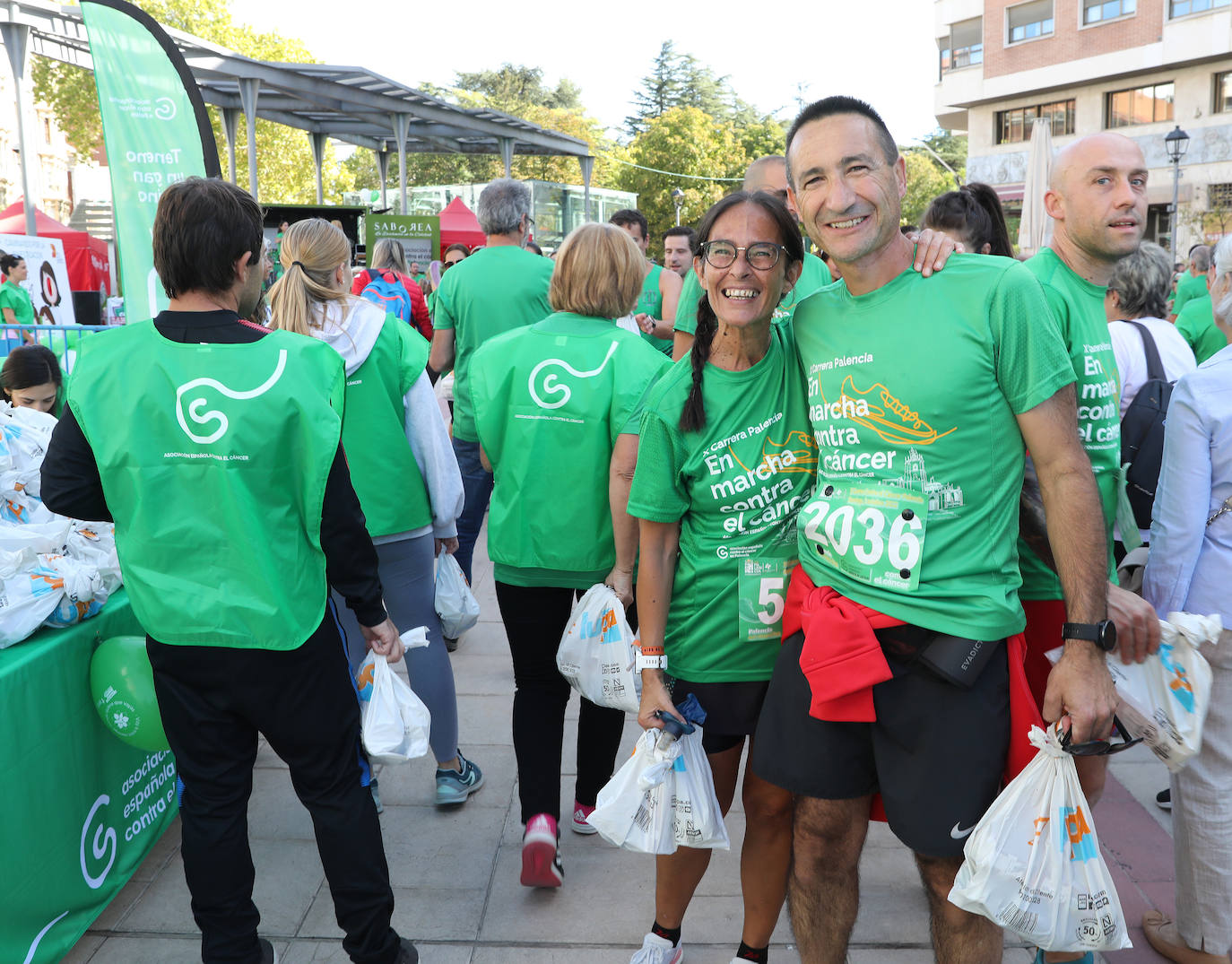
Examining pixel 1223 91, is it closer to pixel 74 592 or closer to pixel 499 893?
pixel 499 893

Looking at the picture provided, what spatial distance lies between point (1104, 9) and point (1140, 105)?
357 centimetres

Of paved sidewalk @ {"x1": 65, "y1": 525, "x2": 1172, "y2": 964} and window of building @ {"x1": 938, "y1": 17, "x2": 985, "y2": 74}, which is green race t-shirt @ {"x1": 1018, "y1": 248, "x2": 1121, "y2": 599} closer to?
paved sidewalk @ {"x1": 65, "y1": 525, "x2": 1172, "y2": 964}

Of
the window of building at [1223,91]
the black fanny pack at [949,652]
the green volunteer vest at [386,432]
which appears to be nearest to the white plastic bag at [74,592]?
the green volunteer vest at [386,432]

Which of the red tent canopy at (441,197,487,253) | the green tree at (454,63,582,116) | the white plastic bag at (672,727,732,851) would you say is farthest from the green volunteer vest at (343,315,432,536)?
the green tree at (454,63,582,116)

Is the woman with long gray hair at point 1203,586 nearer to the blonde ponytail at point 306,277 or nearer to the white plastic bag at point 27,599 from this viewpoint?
the blonde ponytail at point 306,277

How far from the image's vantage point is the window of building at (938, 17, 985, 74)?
128ft

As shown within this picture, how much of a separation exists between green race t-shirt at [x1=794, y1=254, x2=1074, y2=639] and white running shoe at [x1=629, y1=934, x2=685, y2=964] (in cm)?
122

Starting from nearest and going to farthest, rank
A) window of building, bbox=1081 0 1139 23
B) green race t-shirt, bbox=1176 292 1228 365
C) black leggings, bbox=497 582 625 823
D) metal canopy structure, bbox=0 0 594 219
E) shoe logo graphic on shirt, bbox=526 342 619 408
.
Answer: shoe logo graphic on shirt, bbox=526 342 619 408 < black leggings, bbox=497 582 625 823 < green race t-shirt, bbox=1176 292 1228 365 < metal canopy structure, bbox=0 0 594 219 < window of building, bbox=1081 0 1139 23

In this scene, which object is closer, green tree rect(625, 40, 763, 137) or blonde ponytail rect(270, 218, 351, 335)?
blonde ponytail rect(270, 218, 351, 335)

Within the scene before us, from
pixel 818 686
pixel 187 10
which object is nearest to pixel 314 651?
pixel 818 686

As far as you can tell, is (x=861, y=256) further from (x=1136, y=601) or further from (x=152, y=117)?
(x=152, y=117)

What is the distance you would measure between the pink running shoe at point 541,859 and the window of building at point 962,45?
41.8 meters

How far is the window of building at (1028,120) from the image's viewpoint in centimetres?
3591

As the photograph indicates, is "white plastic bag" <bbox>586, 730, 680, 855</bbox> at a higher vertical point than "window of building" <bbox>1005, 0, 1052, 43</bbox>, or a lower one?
lower
